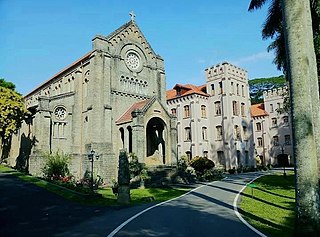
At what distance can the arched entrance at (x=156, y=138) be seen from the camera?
113 feet

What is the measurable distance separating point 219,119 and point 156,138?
1608 centimetres

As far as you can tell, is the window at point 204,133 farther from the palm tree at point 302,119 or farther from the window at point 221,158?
the palm tree at point 302,119

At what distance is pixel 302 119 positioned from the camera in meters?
9.06

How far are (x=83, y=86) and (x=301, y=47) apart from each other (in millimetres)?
28838

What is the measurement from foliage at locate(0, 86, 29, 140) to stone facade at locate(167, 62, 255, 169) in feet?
86.1

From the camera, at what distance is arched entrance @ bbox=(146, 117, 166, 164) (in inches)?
1352

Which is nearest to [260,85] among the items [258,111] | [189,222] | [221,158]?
[258,111]

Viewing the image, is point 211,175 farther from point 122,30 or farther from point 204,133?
A: point 122,30

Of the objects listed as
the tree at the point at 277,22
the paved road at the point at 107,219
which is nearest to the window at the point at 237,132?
the tree at the point at 277,22

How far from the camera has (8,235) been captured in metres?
9.42

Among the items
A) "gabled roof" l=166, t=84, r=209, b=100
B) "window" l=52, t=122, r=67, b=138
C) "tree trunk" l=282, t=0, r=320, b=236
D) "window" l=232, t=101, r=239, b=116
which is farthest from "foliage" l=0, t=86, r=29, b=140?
"window" l=232, t=101, r=239, b=116

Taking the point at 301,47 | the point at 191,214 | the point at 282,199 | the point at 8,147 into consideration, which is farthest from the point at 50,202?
the point at 8,147

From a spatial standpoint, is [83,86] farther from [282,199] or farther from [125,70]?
[282,199]

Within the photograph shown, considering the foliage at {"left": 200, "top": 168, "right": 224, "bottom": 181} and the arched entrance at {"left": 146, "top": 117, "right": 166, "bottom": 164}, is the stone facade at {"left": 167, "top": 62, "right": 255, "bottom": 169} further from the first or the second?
the arched entrance at {"left": 146, "top": 117, "right": 166, "bottom": 164}
